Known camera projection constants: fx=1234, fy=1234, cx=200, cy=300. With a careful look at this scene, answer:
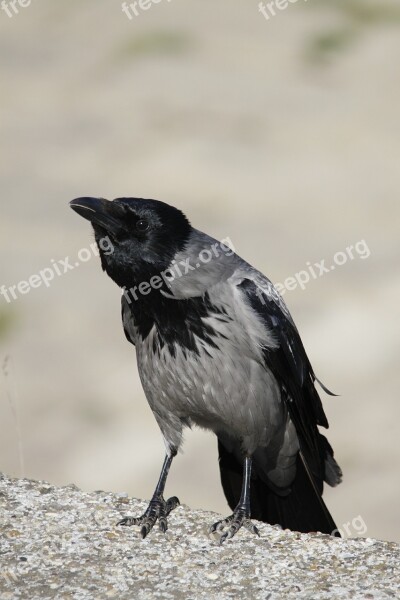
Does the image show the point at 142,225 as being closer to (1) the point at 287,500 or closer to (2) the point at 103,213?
(2) the point at 103,213

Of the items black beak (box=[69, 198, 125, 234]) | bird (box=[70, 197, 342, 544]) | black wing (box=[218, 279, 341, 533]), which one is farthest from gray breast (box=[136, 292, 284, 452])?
black beak (box=[69, 198, 125, 234])

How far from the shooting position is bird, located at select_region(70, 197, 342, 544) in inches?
269

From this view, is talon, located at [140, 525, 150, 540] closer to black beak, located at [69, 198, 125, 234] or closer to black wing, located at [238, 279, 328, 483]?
black wing, located at [238, 279, 328, 483]

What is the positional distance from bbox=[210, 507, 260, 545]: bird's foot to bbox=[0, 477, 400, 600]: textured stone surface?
45 millimetres

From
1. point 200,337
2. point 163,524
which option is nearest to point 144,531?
point 163,524

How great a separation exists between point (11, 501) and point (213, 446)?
18.0ft

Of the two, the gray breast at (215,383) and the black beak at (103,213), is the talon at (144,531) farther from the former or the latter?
the black beak at (103,213)

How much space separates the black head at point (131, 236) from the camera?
22.3ft

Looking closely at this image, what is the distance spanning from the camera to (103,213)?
6773 millimetres

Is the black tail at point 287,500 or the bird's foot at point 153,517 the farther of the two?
the black tail at point 287,500

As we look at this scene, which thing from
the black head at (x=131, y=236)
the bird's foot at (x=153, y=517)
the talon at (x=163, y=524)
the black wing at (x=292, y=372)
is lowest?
the talon at (x=163, y=524)

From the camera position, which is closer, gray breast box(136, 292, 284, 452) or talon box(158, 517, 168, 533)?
talon box(158, 517, 168, 533)

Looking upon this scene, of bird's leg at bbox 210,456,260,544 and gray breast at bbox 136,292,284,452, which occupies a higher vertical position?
gray breast at bbox 136,292,284,452

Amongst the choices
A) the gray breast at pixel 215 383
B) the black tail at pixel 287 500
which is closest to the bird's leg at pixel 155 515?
the gray breast at pixel 215 383
